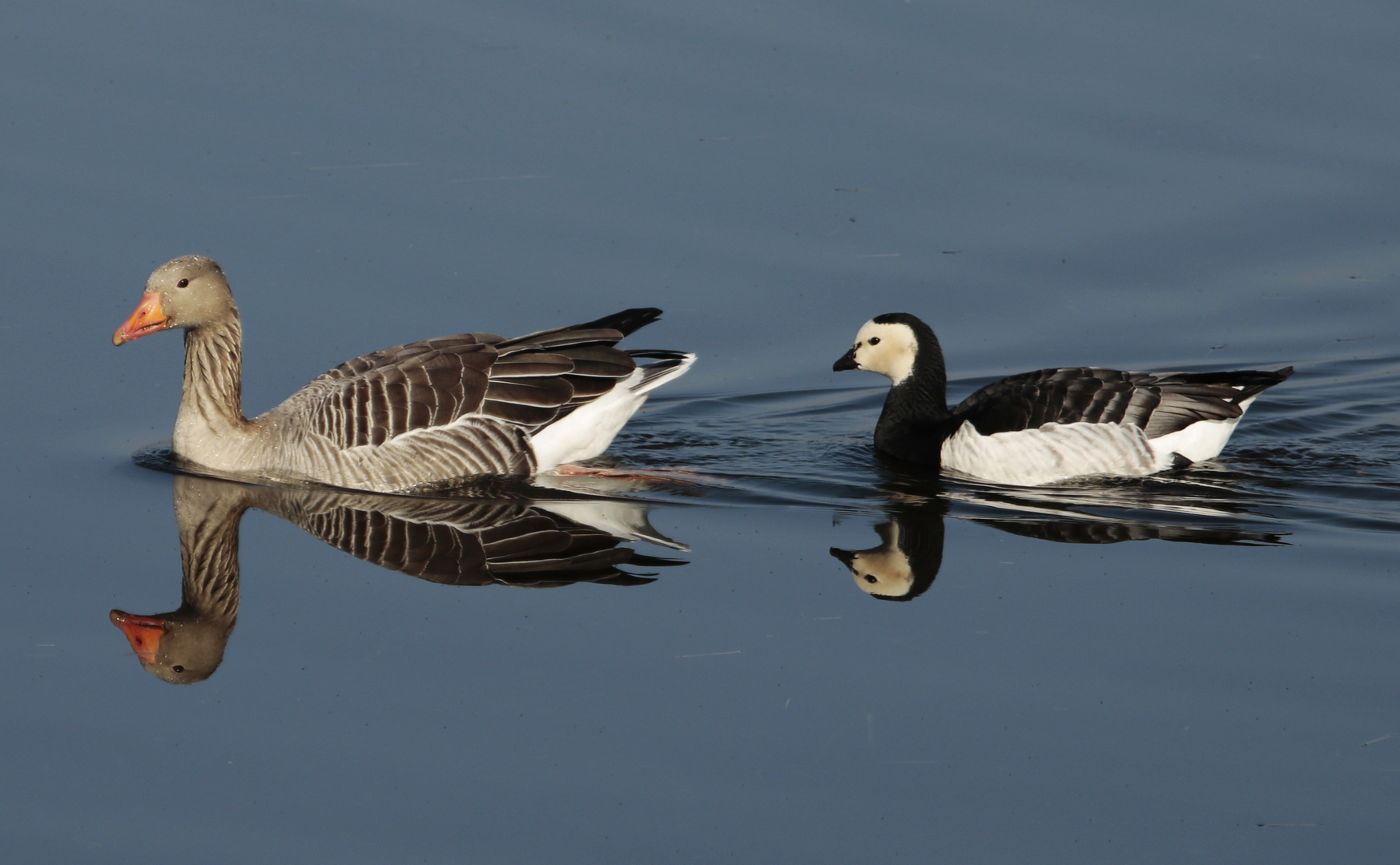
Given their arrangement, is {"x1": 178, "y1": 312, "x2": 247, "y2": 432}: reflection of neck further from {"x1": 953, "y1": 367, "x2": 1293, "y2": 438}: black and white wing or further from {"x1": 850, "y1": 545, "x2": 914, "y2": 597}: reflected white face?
{"x1": 953, "y1": 367, "x2": 1293, "y2": 438}: black and white wing

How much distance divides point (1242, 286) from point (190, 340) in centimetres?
856

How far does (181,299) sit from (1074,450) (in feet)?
20.8

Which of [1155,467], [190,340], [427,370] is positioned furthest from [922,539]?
[190,340]

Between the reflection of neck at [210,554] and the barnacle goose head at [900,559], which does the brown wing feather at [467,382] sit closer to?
the reflection of neck at [210,554]

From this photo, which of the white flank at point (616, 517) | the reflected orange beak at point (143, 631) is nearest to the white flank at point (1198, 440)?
the white flank at point (616, 517)

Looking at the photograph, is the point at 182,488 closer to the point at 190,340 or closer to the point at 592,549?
the point at 190,340

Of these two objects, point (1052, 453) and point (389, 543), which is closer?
point (389, 543)

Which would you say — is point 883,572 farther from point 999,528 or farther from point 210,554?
point 210,554

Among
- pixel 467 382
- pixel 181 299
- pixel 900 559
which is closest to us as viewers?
pixel 900 559

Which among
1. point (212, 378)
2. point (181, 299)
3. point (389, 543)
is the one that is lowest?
point (389, 543)

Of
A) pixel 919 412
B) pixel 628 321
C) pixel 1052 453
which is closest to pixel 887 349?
pixel 919 412

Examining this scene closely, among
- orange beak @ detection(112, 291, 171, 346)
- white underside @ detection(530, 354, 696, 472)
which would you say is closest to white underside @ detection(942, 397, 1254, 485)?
white underside @ detection(530, 354, 696, 472)

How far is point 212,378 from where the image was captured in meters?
11.6

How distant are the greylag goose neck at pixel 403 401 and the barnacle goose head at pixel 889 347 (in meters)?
1.38
